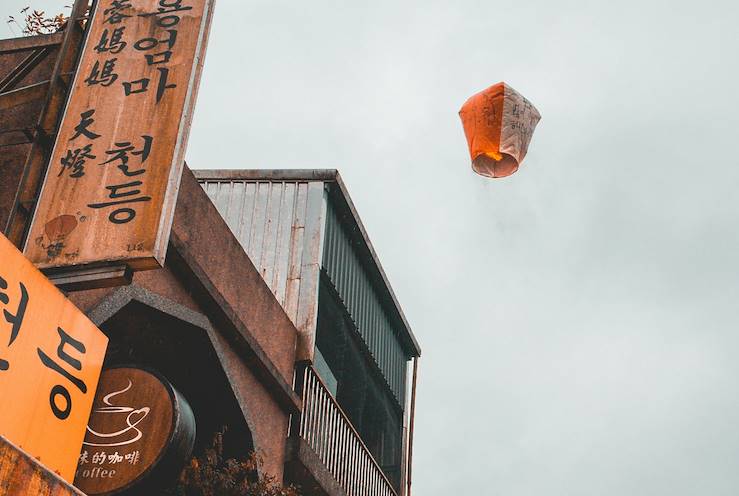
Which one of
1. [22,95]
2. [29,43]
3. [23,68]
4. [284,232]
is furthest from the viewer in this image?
[284,232]

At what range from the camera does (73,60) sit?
977 cm

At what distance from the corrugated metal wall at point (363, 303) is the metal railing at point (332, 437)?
6.91 ft

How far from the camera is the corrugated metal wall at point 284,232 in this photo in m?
14.7

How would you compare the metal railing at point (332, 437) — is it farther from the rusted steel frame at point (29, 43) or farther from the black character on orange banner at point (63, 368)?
the black character on orange banner at point (63, 368)

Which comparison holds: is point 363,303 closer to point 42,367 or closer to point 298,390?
point 298,390

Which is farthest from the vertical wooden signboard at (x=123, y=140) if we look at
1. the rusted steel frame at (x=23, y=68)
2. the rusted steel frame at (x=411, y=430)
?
the rusted steel frame at (x=411, y=430)

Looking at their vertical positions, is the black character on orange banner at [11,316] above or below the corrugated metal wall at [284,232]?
below

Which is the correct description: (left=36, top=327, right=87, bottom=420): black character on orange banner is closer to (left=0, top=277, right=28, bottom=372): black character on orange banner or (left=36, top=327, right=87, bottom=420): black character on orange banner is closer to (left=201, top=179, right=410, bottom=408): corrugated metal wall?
(left=0, top=277, right=28, bottom=372): black character on orange banner

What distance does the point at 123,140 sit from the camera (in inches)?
341

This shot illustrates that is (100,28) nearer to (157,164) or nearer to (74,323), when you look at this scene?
(157,164)

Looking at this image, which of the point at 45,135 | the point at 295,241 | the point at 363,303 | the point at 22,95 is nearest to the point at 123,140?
the point at 45,135

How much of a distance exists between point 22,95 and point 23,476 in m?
5.07

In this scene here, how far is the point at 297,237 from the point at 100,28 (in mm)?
6177

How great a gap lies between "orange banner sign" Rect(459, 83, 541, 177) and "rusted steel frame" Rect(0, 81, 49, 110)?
597 cm
